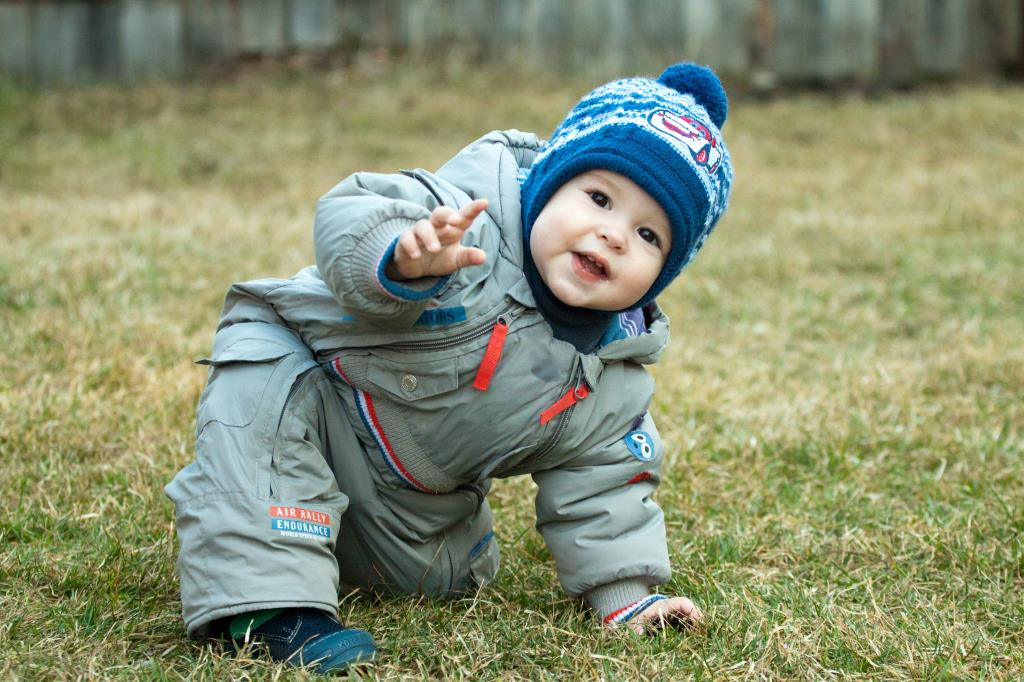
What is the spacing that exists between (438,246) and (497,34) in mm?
7013

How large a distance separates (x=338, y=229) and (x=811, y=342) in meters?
2.70

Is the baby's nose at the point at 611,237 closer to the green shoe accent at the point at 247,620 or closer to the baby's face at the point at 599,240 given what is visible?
the baby's face at the point at 599,240

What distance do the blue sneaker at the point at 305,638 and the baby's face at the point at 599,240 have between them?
2.12ft

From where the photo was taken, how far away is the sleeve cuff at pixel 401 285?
1888 mm

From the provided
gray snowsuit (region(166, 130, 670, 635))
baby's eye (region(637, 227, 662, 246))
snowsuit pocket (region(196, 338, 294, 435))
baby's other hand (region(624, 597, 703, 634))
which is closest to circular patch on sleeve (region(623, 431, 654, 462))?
gray snowsuit (region(166, 130, 670, 635))

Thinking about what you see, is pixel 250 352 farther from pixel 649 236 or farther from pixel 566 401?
pixel 649 236

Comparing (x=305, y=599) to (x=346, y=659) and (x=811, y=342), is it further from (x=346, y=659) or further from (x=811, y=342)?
(x=811, y=342)

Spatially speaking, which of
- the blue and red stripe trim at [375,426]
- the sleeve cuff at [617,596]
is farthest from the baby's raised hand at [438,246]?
the sleeve cuff at [617,596]

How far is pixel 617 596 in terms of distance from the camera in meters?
2.27

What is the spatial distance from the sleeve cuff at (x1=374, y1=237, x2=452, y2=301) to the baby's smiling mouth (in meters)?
0.28

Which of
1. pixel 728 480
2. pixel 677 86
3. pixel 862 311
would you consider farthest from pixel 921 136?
pixel 677 86

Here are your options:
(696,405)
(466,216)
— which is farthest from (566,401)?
(696,405)

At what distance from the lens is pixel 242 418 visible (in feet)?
6.93

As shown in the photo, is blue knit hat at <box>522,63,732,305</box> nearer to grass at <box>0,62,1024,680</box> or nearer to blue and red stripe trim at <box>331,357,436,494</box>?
blue and red stripe trim at <box>331,357,436,494</box>
